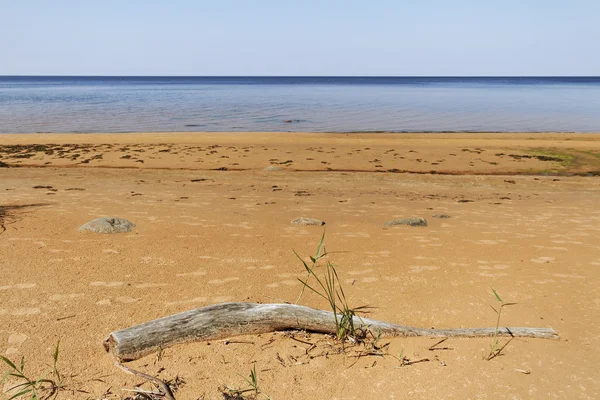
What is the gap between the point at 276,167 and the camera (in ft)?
48.4

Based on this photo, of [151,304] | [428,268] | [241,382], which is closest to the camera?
[241,382]

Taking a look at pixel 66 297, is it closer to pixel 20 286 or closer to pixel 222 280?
pixel 20 286

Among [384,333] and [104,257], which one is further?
[104,257]

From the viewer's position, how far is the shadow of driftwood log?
7.45 metres

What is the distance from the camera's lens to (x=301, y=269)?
6.03 m

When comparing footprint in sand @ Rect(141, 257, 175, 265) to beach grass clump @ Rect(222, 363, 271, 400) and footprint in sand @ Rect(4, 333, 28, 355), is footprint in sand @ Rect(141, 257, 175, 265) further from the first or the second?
beach grass clump @ Rect(222, 363, 271, 400)

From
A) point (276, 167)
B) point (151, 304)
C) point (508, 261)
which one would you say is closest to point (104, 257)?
point (151, 304)

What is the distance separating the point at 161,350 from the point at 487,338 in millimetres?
2709

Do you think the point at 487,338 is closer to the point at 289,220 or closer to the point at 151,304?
the point at 151,304

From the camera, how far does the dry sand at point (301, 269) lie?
363 centimetres

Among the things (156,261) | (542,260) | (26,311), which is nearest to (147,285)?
(156,261)

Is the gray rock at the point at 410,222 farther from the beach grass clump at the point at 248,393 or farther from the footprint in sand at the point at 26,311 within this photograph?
the footprint in sand at the point at 26,311

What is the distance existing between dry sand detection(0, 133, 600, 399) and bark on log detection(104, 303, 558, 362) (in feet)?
0.33

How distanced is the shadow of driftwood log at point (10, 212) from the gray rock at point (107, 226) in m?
1.18
